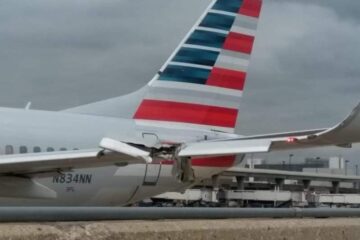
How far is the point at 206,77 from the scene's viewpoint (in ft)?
48.3

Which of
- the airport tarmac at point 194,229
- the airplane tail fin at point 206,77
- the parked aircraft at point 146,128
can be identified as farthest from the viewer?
the airplane tail fin at point 206,77

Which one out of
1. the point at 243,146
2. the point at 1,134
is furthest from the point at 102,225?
the point at 1,134

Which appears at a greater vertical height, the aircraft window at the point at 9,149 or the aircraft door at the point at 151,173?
the aircraft window at the point at 9,149

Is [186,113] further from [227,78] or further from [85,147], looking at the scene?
[85,147]

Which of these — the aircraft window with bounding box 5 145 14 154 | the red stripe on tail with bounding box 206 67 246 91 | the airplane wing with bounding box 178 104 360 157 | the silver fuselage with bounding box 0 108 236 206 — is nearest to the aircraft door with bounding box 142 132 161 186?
the silver fuselage with bounding box 0 108 236 206

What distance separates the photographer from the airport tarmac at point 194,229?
2676 millimetres

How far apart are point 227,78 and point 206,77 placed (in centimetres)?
60

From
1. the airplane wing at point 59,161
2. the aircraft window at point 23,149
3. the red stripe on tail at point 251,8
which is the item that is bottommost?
the aircraft window at point 23,149

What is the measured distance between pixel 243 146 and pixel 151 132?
634 cm

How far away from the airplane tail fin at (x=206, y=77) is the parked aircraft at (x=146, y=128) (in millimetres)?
23

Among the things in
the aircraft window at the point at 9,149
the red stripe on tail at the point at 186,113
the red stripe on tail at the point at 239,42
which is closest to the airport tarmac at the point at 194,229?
the aircraft window at the point at 9,149

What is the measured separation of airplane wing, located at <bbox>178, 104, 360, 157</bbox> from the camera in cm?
340

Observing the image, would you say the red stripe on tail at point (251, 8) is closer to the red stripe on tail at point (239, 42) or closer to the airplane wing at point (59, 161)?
the red stripe on tail at point (239, 42)

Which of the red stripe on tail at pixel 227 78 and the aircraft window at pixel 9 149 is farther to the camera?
the red stripe on tail at pixel 227 78
